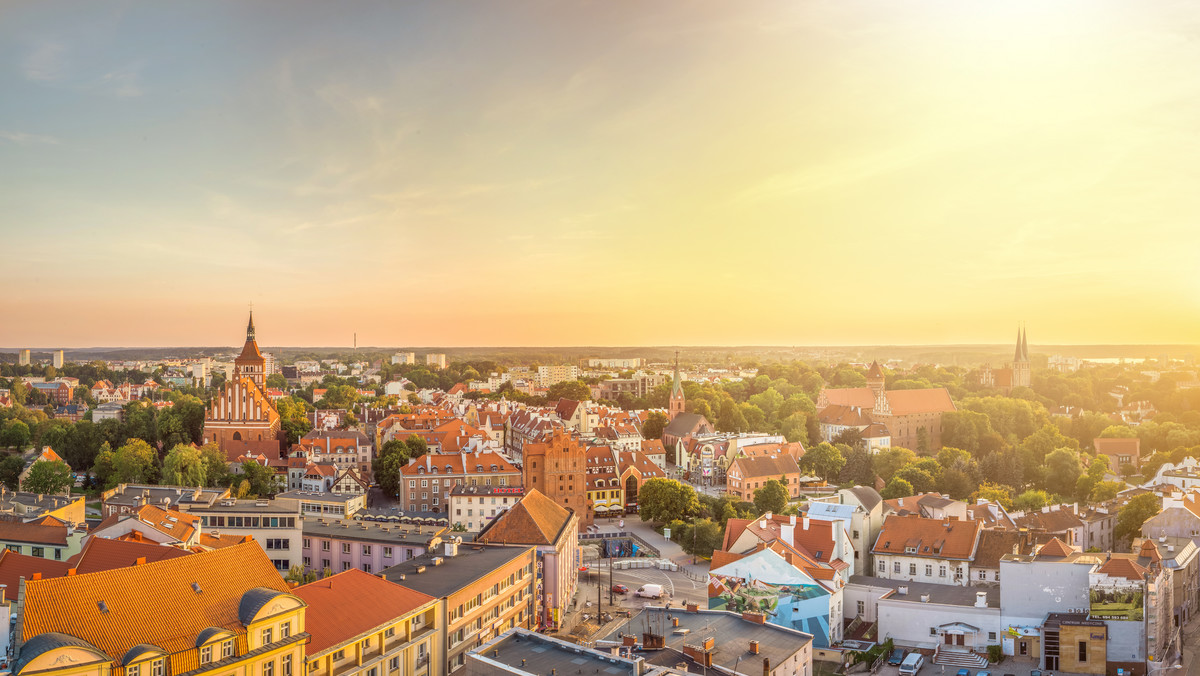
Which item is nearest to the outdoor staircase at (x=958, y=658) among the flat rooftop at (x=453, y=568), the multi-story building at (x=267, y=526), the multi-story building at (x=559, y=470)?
the flat rooftop at (x=453, y=568)

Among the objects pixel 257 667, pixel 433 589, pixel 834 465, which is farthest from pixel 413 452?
pixel 257 667

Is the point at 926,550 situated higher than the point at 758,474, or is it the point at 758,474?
the point at 758,474

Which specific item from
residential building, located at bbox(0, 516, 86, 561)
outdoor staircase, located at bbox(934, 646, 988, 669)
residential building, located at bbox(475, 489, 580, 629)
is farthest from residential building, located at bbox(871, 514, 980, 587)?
residential building, located at bbox(0, 516, 86, 561)

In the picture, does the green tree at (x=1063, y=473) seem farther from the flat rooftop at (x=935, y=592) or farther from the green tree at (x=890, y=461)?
the flat rooftop at (x=935, y=592)

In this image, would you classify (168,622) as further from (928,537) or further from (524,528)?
(928,537)

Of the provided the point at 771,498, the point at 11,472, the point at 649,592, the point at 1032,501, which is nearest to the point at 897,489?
the point at 1032,501

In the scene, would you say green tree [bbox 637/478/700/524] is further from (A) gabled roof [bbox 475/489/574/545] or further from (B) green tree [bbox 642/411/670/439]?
(B) green tree [bbox 642/411/670/439]

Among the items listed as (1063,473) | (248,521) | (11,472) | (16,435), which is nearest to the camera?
(248,521)
